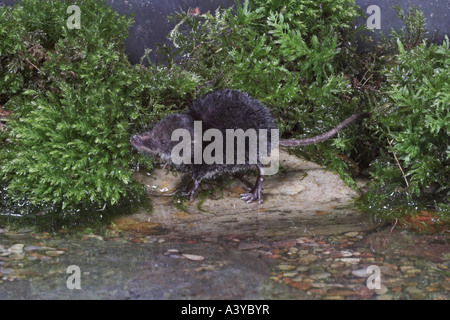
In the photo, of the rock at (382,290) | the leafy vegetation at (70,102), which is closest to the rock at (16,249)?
the leafy vegetation at (70,102)

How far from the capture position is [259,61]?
367 centimetres

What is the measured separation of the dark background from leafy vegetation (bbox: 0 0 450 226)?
225 mm

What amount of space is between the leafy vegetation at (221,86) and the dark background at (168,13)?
0.74ft

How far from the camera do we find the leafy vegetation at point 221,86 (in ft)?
10.2

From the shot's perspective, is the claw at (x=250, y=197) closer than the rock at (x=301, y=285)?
No

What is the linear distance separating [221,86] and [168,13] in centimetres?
107

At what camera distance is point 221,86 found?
3758 mm

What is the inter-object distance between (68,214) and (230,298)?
1.68 m

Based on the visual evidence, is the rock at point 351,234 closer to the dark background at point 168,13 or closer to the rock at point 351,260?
the rock at point 351,260

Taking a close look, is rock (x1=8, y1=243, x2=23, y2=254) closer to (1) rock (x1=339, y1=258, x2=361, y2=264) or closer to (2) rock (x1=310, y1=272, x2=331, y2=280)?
(2) rock (x1=310, y1=272, x2=331, y2=280)

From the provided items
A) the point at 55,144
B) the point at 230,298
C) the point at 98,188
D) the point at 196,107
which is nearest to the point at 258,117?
the point at 196,107
